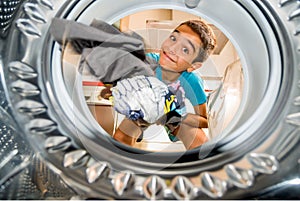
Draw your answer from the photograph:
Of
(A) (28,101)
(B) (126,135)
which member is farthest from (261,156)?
(B) (126,135)

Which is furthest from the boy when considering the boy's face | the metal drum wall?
the metal drum wall

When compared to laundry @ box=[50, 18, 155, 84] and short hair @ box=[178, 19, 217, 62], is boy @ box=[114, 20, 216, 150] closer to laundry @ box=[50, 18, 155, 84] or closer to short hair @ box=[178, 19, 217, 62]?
short hair @ box=[178, 19, 217, 62]

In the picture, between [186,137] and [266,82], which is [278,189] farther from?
[186,137]

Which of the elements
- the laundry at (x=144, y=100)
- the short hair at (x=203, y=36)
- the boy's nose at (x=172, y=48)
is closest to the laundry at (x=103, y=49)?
the laundry at (x=144, y=100)

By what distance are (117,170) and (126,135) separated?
0.44 m

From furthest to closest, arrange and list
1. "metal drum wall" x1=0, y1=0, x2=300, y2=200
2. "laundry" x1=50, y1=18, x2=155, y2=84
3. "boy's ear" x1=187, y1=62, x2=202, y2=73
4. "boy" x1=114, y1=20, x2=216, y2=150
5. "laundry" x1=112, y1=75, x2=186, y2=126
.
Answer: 1. "boy's ear" x1=187, y1=62, x2=202, y2=73
2. "boy" x1=114, y1=20, x2=216, y2=150
3. "laundry" x1=112, y1=75, x2=186, y2=126
4. "laundry" x1=50, y1=18, x2=155, y2=84
5. "metal drum wall" x1=0, y1=0, x2=300, y2=200

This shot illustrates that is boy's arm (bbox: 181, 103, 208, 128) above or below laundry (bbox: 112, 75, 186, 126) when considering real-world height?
below

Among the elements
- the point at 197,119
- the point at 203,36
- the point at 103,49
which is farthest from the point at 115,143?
the point at 203,36

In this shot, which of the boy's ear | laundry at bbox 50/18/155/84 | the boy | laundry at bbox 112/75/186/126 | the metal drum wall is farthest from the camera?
the boy's ear

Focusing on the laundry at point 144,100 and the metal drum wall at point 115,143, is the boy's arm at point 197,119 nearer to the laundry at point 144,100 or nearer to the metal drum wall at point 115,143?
the laundry at point 144,100

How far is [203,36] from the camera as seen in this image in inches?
43.9

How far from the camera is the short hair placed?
1113mm

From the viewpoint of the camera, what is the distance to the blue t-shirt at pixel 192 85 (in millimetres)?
1096

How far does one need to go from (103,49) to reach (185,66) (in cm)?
41
